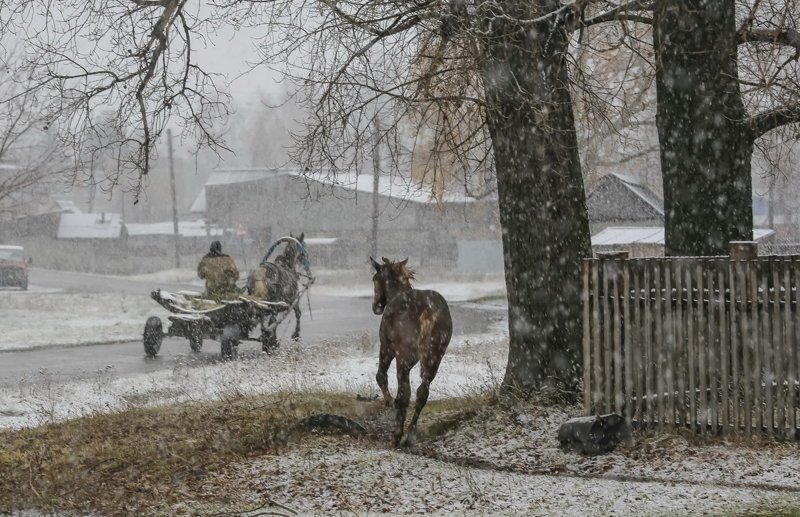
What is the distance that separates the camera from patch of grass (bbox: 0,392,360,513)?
6992 mm

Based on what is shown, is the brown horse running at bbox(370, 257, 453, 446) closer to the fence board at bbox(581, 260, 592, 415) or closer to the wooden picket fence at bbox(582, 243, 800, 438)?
the fence board at bbox(581, 260, 592, 415)

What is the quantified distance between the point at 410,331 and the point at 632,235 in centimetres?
2484

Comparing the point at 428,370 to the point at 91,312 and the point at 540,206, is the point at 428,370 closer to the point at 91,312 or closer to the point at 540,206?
the point at 540,206

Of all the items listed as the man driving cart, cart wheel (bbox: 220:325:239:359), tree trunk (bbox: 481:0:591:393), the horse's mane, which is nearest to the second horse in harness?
the man driving cart

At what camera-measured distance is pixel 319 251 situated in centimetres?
6103

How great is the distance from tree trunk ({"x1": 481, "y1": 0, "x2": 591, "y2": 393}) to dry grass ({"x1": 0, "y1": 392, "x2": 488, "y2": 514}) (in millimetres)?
1066

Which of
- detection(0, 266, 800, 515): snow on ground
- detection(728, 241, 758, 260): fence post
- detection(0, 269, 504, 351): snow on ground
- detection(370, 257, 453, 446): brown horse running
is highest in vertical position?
detection(728, 241, 758, 260): fence post

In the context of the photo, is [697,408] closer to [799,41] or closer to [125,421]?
[799,41]

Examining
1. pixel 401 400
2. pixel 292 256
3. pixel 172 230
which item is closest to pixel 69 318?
pixel 292 256

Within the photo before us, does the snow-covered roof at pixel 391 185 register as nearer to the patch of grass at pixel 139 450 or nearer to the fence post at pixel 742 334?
the patch of grass at pixel 139 450

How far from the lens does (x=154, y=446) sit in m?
8.39

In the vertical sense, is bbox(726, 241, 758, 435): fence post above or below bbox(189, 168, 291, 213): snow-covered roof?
below

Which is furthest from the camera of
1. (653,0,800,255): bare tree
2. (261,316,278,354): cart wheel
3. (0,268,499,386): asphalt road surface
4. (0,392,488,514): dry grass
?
(261,316,278,354): cart wheel

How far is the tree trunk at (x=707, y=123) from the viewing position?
32.5 feet
